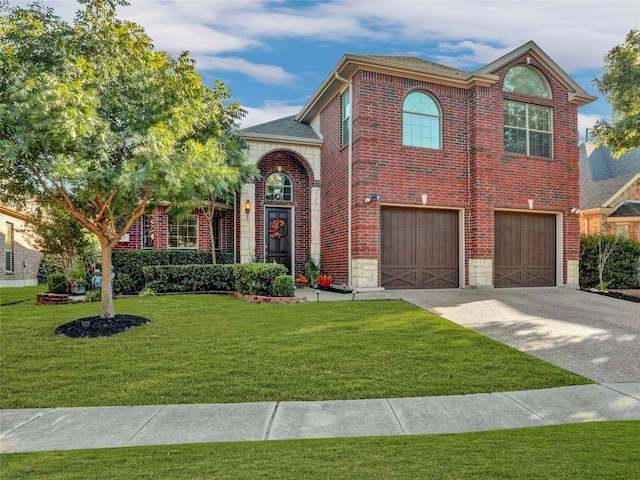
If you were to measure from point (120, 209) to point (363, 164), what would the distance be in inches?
237

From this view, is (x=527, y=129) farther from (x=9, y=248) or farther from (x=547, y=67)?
(x=9, y=248)

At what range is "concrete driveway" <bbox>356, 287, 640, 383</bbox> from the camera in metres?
5.50

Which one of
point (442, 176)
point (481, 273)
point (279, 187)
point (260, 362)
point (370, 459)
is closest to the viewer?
point (370, 459)

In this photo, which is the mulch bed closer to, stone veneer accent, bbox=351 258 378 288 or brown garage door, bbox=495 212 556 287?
stone veneer accent, bbox=351 258 378 288

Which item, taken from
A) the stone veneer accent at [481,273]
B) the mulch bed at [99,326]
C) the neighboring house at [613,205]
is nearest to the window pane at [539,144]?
the stone veneer accent at [481,273]

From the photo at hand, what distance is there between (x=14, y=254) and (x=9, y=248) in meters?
0.46

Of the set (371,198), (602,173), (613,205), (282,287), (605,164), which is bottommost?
(282,287)

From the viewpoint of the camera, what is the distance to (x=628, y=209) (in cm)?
1658

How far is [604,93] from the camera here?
12.7 m

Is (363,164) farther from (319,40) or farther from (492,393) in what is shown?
(492,393)

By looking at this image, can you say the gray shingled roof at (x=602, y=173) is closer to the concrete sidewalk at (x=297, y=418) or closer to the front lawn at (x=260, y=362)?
the front lawn at (x=260, y=362)

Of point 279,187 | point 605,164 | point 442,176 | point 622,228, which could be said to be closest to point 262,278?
point 279,187

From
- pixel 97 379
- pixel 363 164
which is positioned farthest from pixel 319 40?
pixel 97 379

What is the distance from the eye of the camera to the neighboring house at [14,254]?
59.5ft
